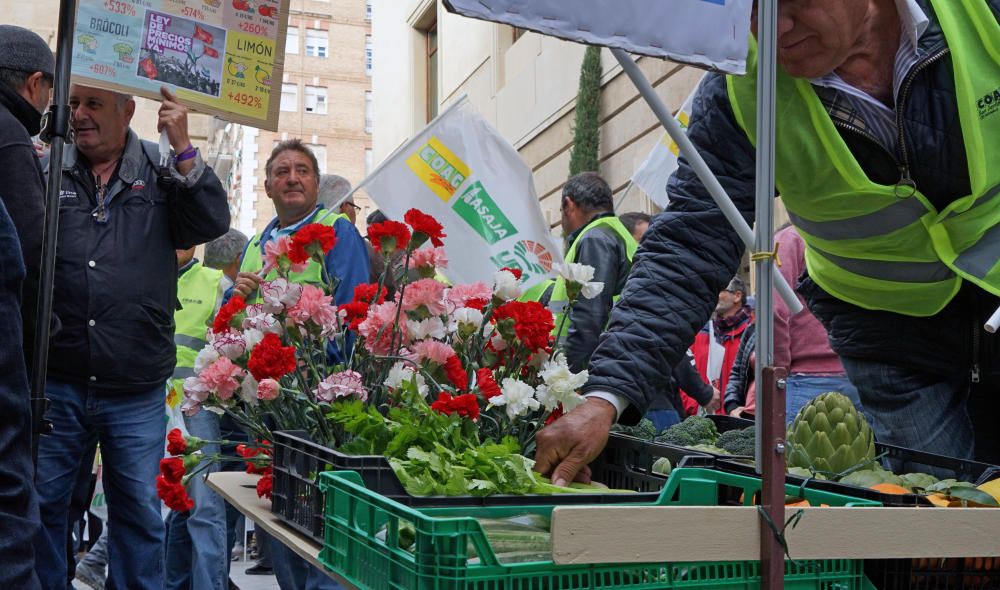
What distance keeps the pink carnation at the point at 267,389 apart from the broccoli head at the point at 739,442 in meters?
1.06

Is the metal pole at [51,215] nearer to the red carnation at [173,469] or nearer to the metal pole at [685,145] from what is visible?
the red carnation at [173,469]

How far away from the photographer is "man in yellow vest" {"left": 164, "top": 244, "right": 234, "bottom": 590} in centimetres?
514

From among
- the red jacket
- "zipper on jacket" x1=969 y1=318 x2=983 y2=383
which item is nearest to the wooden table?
"zipper on jacket" x1=969 y1=318 x2=983 y2=383

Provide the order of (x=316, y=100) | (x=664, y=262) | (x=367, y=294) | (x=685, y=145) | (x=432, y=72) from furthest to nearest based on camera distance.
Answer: (x=316, y=100)
(x=432, y=72)
(x=367, y=294)
(x=664, y=262)
(x=685, y=145)

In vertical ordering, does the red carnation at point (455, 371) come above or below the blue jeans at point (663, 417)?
above

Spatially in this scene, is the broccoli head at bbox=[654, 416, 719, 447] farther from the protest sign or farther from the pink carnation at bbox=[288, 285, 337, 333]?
the protest sign

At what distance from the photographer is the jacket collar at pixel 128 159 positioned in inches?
171

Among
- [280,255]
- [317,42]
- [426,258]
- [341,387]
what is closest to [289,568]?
[280,255]

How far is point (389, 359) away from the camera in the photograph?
9.35 feet

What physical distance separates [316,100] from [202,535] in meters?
51.4

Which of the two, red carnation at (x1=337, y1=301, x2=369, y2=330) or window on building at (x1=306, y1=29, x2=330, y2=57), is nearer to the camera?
red carnation at (x1=337, y1=301, x2=369, y2=330)

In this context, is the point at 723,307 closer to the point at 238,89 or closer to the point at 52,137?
the point at 238,89

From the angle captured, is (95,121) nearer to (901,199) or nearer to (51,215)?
(51,215)

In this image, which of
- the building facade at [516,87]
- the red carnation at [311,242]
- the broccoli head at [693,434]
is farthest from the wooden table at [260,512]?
the building facade at [516,87]
